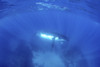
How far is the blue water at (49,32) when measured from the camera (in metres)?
8.01

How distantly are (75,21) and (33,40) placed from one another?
342 centimetres

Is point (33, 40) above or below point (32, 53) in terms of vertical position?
above

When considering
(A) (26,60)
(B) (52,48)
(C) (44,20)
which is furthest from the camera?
(C) (44,20)

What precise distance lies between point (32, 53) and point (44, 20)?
2933 mm

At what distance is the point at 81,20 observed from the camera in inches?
411

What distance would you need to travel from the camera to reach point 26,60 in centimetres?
778

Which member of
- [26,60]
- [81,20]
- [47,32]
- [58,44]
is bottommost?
[26,60]

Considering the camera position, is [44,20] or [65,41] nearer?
[65,41]

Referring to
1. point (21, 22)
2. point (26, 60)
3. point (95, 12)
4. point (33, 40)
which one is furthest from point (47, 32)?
point (95, 12)

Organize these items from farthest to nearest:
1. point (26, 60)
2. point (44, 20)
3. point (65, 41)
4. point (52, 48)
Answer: point (44, 20)
point (65, 41)
point (52, 48)
point (26, 60)

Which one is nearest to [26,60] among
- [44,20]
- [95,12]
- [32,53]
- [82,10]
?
[32,53]

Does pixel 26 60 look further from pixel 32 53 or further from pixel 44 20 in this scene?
pixel 44 20

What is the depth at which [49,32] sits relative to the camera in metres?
9.54

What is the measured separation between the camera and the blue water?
8.01 m
